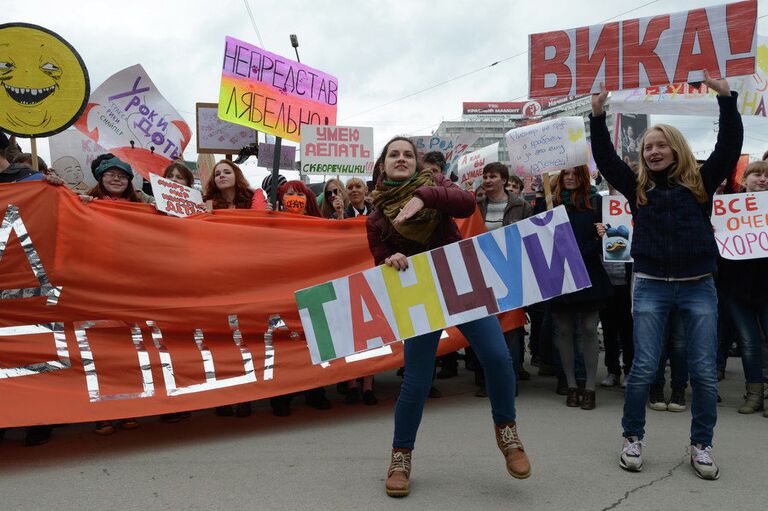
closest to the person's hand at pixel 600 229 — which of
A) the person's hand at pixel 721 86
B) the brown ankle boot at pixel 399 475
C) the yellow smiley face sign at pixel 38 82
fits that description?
the person's hand at pixel 721 86

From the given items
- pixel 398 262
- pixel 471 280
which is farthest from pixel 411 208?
pixel 471 280

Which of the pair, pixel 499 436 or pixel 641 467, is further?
pixel 641 467

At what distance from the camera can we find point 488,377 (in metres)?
2.82

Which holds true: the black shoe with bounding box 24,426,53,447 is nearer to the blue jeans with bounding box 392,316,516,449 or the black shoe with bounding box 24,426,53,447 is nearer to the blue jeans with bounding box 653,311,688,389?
the blue jeans with bounding box 392,316,516,449

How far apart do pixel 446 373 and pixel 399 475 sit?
9.03 ft

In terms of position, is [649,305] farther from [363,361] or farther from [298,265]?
[298,265]

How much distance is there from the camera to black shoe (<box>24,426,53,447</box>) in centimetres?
363

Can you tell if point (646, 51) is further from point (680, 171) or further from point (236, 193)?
point (236, 193)

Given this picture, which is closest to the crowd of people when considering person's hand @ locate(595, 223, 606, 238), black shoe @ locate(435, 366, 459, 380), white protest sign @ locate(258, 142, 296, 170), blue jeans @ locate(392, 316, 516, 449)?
blue jeans @ locate(392, 316, 516, 449)

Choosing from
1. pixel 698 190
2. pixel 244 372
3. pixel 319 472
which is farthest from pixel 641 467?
pixel 244 372

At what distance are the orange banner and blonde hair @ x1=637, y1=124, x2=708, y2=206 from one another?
2.04 m

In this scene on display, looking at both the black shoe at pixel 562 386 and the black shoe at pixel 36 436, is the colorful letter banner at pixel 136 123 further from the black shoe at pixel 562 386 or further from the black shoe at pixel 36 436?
the black shoe at pixel 562 386

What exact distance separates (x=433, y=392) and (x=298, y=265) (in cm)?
150

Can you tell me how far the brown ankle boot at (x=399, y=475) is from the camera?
2764 mm
